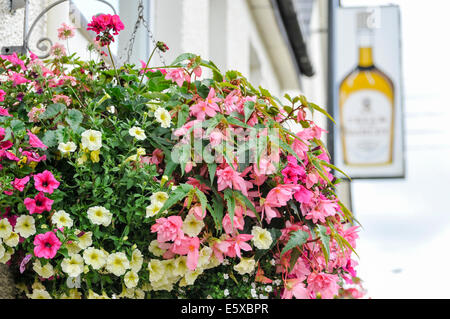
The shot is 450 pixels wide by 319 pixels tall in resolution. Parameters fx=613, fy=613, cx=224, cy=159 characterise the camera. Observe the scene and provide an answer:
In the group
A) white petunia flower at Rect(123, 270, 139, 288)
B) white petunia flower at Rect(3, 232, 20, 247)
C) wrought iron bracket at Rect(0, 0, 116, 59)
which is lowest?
white petunia flower at Rect(123, 270, 139, 288)

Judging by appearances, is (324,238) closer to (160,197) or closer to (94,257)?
(160,197)

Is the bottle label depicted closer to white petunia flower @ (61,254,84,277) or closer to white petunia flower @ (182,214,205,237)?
white petunia flower @ (182,214,205,237)

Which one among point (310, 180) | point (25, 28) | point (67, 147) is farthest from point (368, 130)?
point (67, 147)

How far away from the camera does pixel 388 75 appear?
15.8 feet

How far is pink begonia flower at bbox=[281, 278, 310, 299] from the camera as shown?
145 centimetres

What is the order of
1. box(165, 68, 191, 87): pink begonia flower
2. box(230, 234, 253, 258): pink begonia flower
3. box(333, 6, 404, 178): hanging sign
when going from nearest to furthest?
box(230, 234, 253, 258): pink begonia flower
box(165, 68, 191, 87): pink begonia flower
box(333, 6, 404, 178): hanging sign

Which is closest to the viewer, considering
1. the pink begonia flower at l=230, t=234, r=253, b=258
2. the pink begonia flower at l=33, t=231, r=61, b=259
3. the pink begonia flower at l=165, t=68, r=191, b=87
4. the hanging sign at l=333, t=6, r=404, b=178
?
the pink begonia flower at l=33, t=231, r=61, b=259

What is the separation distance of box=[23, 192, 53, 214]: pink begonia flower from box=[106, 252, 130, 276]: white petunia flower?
0.56 feet

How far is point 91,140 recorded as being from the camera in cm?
136

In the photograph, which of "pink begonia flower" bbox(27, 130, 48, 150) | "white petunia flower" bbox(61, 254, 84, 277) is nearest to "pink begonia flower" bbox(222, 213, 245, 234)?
"white petunia flower" bbox(61, 254, 84, 277)

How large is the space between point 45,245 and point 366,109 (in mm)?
3992

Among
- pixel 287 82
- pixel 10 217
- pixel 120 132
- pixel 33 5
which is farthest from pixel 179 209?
pixel 287 82

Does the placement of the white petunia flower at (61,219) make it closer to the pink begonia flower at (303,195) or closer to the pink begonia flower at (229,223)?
the pink begonia flower at (229,223)
